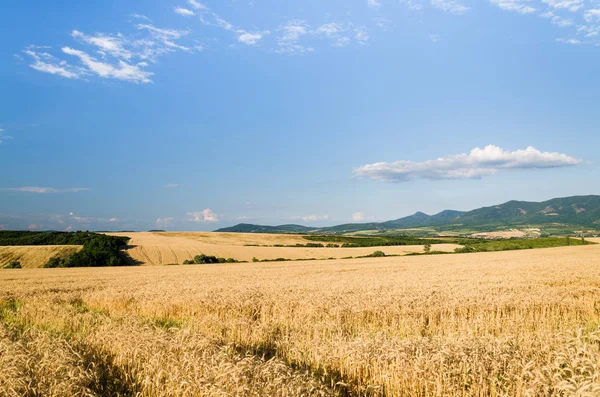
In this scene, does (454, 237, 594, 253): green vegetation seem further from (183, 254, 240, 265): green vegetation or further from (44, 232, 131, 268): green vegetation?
(44, 232, 131, 268): green vegetation

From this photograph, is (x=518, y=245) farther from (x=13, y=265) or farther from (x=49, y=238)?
(x=49, y=238)

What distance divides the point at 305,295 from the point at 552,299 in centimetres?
996

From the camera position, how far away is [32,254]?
64.2 metres

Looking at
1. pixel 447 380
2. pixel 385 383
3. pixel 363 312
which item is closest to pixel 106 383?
pixel 385 383

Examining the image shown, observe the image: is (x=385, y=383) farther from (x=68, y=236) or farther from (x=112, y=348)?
(x=68, y=236)

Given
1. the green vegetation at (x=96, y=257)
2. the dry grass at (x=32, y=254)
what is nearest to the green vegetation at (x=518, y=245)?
the green vegetation at (x=96, y=257)

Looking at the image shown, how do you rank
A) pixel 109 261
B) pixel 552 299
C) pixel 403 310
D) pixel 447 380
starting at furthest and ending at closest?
1. pixel 109 261
2. pixel 552 299
3. pixel 403 310
4. pixel 447 380

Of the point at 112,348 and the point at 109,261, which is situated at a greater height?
the point at 112,348

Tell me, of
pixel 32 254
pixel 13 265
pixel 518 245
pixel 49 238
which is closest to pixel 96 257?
pixel 32 254

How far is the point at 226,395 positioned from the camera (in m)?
4.64

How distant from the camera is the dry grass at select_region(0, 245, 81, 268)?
200 ft

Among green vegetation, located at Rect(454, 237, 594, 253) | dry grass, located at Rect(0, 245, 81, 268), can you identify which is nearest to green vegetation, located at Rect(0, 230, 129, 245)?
dry grass, located at Rect(0, 245, 81, 268)

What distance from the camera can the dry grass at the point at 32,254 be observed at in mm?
60906

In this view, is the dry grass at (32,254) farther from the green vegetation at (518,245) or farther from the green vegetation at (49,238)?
the green vegetation at (518,245)
